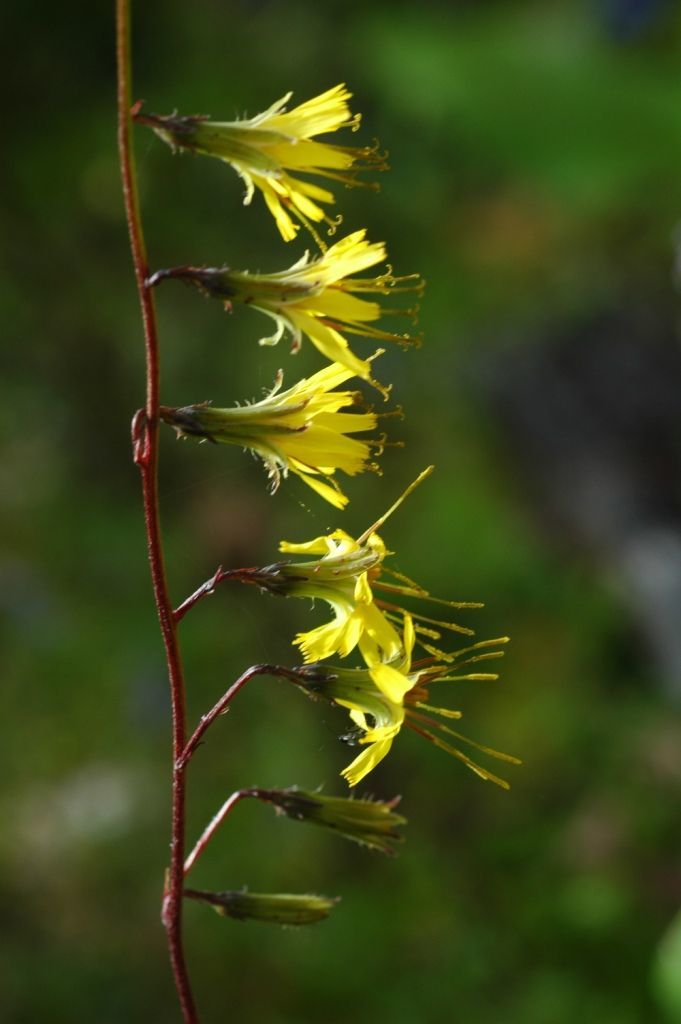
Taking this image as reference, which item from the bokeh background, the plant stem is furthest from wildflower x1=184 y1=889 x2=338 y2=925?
the bokeh background

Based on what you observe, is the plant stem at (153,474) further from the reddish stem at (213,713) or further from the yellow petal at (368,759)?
the yellow petal at (368,759)

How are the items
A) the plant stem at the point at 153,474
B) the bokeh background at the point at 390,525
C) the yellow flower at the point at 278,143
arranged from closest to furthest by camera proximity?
the plant stem at the point at 153,474
the yellow flower at the point at 278,143
the bokeh background at the point at 390,525

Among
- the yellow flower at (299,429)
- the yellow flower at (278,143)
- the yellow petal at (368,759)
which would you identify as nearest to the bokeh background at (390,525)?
the yellow petal at (368,759)

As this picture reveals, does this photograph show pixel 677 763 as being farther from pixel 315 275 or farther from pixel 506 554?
pixel 315 275

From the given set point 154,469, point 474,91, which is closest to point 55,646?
point 474,91

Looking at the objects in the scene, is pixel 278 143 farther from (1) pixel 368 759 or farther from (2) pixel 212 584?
(1) pixel 368 759

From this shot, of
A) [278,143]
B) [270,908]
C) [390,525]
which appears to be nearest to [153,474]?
[278,143]
